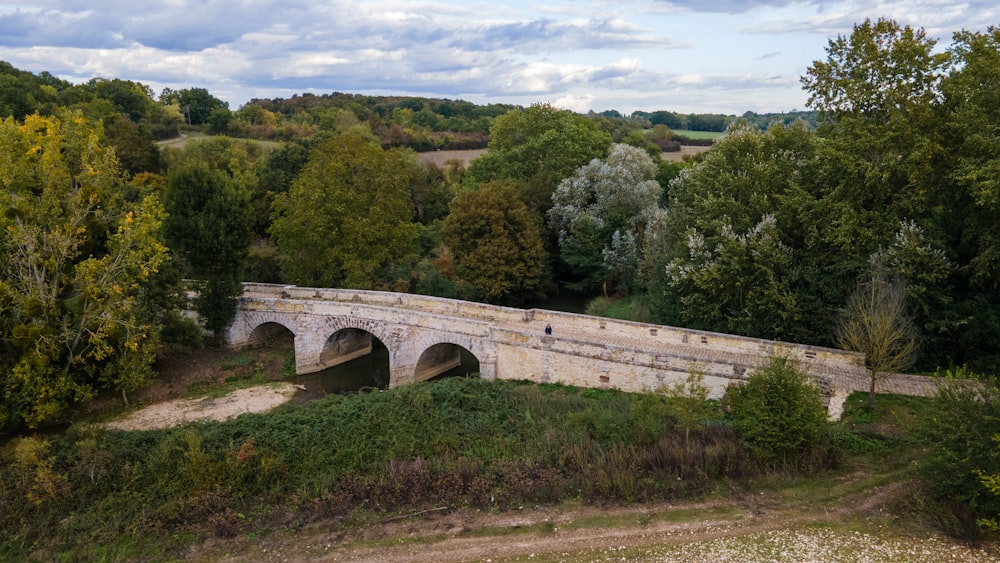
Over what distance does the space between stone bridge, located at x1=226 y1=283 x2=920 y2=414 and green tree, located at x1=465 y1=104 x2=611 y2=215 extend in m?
14.5

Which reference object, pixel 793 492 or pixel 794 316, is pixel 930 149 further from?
pixel 793 492

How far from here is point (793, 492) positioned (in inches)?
583

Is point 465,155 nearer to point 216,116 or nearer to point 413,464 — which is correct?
point 216,116

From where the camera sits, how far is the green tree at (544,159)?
130 feet

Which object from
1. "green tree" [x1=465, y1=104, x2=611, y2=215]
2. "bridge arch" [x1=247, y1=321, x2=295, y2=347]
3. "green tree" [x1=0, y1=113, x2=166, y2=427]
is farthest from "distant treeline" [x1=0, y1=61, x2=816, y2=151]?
"green tree" [x1=0, y1=113, x2=166, y2=427]

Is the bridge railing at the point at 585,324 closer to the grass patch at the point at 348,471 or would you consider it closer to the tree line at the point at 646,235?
the tree line at the point at 646,235

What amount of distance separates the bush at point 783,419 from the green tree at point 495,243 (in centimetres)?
1807

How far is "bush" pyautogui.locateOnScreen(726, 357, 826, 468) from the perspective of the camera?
608 inches

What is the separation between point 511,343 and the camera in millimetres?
23609

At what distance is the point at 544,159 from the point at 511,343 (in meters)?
20.9

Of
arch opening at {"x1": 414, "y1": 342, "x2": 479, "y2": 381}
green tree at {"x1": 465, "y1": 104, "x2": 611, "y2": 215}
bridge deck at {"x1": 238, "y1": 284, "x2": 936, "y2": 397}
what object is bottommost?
arch opening at {"x1": 414, "y1": 342, "x2": 479, "y2": 381}

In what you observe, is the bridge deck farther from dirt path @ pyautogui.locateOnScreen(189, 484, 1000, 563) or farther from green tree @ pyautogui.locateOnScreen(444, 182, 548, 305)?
green tree @ pyautogui.locateOnScreen(444, 182, 548, 305)

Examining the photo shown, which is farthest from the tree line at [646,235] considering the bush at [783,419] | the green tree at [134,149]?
the green tree at [134,149]

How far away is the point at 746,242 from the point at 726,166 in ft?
13.5
